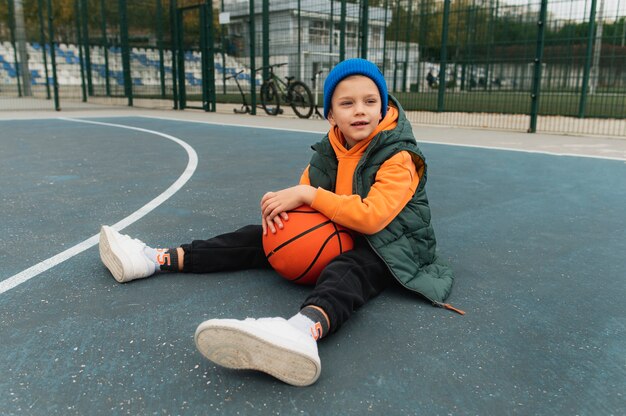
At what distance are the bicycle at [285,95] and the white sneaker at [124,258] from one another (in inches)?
416

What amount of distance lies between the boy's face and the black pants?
1.60ft

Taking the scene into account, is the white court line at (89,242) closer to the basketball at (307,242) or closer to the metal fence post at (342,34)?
the basketball at (307,242)

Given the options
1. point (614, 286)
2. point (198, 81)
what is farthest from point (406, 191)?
point (198, 81)

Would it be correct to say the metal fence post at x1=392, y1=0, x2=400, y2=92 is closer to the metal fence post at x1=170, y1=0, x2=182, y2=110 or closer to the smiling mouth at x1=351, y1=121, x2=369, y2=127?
the metal fence post at x1=170, y1=0, x2=182, y2=110

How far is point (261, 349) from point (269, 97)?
1279cm

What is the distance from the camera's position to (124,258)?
99.3 inches

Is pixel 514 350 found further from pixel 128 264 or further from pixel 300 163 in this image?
pixel 300 163

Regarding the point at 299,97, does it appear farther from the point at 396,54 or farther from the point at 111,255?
the point at 111,255

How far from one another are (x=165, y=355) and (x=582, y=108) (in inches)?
522

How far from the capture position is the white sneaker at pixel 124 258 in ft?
8.27

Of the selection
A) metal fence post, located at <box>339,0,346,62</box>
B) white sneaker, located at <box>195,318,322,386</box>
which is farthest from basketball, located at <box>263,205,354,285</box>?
metal fence post, located at <box>339,0,346,62</box>

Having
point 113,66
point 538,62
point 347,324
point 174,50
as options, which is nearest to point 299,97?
point 174,50

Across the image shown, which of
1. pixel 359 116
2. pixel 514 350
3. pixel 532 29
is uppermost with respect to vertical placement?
pixel 532 29

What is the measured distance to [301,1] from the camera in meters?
14.8
